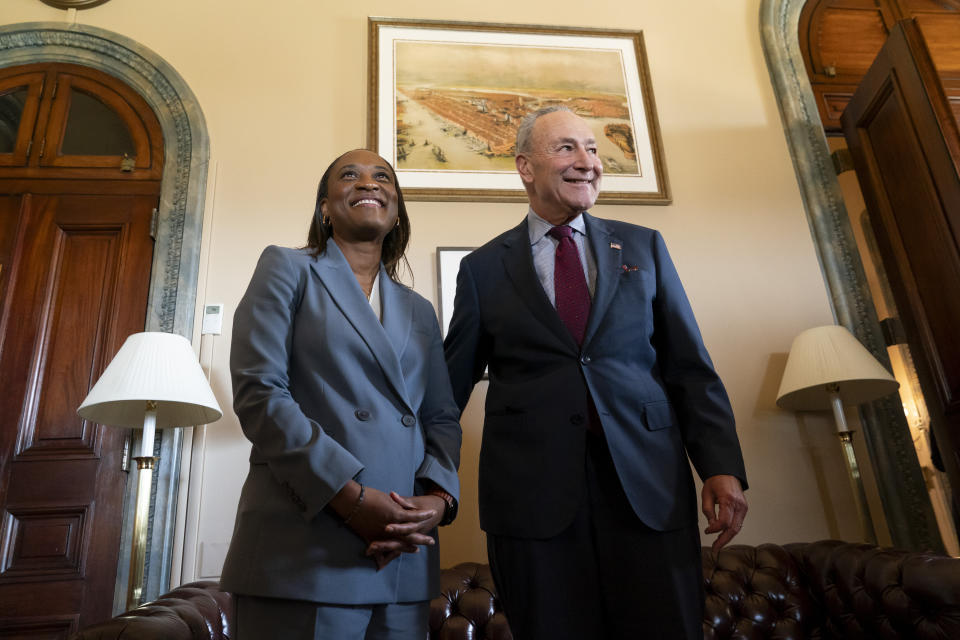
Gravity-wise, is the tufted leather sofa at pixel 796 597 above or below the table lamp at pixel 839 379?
below

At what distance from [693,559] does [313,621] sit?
72 cm

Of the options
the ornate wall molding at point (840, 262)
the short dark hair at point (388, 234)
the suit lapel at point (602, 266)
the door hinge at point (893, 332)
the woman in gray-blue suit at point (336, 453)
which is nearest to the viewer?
the woman in gray-blue suit at point (336, 453)

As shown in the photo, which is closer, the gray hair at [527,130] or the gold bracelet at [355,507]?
the gold bracelet at [355,507]

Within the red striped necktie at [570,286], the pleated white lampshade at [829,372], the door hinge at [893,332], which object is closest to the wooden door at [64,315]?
the red striped necktie at [570,286]

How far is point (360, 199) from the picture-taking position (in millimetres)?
1560

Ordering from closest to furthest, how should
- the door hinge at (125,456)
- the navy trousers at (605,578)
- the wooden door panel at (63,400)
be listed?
the navy trousers at (605,578) < the wooden door panel at (63,400) < the door hinge at (125,456)

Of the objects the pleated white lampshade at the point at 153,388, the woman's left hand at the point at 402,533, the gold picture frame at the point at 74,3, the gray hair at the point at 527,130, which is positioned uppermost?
the gold picture frame at the point at 74,3

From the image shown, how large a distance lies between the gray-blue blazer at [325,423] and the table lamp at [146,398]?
42.7 inches

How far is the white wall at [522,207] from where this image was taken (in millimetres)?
2770

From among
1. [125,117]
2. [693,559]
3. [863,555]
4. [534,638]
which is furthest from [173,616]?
[125,117]

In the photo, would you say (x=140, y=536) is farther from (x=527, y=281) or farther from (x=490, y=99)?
(x=490, y=99)

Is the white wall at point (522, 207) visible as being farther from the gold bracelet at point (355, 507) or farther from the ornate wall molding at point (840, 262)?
the gold bracelet at point (355, 507)

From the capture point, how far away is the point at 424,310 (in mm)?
1560

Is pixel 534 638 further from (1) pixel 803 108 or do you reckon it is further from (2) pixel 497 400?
(1) pixel 803 108
